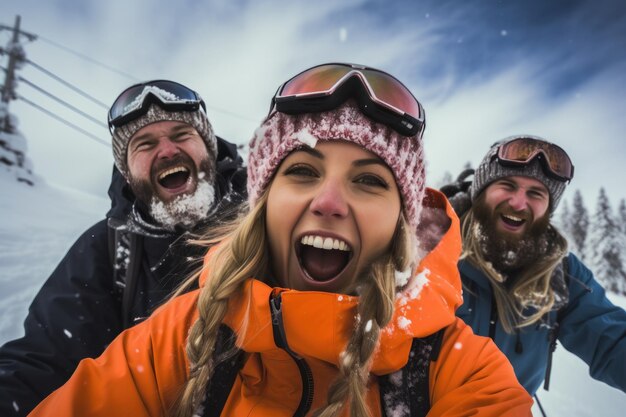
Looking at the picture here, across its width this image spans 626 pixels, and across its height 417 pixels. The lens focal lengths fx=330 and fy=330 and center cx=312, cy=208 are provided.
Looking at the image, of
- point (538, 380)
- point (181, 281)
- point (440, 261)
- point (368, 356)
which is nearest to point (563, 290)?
point (538, 380)

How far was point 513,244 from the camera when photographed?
11.8ft

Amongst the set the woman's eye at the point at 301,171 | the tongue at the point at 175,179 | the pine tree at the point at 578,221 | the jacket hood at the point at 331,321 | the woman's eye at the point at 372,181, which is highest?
the pine tree at the point at 578,221

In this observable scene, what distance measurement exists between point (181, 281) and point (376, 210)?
187 centimetres

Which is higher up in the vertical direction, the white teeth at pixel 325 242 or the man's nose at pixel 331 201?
the man's nose at pixel 331 201

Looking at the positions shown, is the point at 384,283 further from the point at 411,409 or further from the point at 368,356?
the point at 411,409

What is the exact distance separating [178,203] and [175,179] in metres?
0.51

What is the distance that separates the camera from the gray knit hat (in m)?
3.64

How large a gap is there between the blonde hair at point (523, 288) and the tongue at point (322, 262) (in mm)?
2033

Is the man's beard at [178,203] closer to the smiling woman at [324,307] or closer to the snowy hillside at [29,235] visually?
the smiling woman at [324,307]

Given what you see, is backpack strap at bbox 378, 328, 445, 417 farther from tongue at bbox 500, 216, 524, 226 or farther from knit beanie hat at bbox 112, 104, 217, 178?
knit beanie hat at bbox 112, 104, 217, 178

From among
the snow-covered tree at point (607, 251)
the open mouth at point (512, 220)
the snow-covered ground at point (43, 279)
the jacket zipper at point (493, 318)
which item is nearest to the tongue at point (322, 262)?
the jacket zipper at point (493, 318)

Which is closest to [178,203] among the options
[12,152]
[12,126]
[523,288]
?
[523,288]

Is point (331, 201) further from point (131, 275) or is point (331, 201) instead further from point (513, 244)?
point (513, 244)

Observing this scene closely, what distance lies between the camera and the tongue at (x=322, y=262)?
1931 mm
